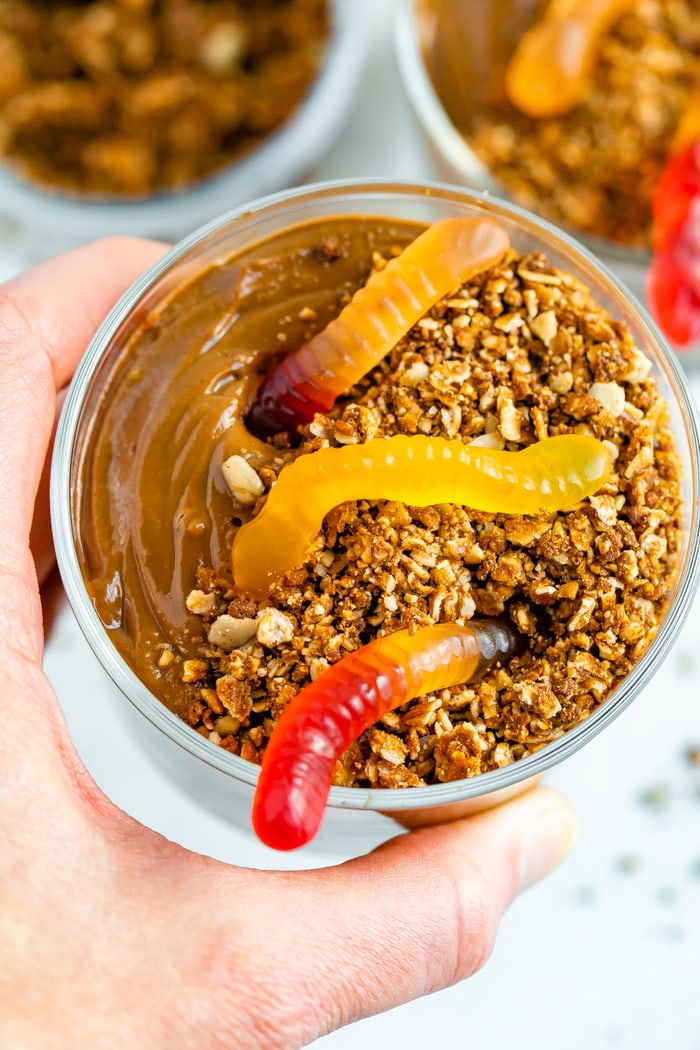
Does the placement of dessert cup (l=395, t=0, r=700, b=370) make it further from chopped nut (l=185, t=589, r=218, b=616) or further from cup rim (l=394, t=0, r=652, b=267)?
chopped nut (l=185, t=589, r=218, b=616)

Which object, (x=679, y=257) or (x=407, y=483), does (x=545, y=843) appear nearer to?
(x=407, y=483)

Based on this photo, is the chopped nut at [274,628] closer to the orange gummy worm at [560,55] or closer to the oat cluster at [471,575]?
the oat cluster at [471,575]

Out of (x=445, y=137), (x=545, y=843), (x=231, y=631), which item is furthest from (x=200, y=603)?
(x=445, y=137)

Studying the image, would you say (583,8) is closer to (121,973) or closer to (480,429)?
(480,429)

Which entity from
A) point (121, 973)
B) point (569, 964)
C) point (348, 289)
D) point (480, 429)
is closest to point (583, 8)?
point (348, 289)

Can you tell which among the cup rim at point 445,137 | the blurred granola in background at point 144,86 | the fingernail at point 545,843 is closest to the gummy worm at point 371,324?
the fingernail at point 545,843

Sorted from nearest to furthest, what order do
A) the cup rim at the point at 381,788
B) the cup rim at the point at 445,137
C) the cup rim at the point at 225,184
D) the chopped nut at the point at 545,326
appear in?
1. the cup rim at the point at 381,788
2. the chopped nut at the point at 545,326
3. the cup rim at the point at 445,137
4. the cup rim at the point at 225,184
